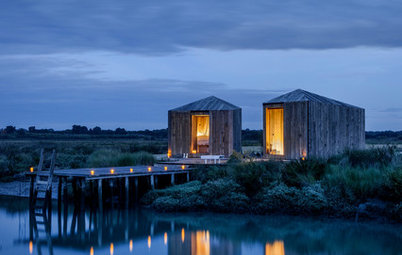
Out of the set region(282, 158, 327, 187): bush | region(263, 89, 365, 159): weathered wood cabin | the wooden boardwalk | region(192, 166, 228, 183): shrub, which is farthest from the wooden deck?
region(282, 158, 327, 187): bush

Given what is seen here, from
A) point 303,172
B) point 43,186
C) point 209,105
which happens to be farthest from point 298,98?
point 43,186

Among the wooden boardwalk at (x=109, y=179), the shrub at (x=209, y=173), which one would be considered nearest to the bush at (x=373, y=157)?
the shrub at (x=209, y=173)

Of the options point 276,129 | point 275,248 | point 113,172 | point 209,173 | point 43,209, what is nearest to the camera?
point 275,248

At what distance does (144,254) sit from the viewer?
9758 mm

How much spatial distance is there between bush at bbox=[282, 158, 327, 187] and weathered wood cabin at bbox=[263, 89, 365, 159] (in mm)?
2215

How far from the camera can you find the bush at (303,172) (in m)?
12.8

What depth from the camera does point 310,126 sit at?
15.9m

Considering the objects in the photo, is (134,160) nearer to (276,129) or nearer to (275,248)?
(276,129)

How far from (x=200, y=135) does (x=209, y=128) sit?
220cm

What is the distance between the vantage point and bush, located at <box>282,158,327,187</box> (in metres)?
12.8

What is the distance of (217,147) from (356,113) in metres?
5.05

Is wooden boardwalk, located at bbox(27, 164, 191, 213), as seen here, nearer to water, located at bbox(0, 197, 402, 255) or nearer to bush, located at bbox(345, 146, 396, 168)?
water, located at bbox(0, 197, 402, 255)

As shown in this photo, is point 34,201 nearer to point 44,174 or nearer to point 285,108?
point 44,174

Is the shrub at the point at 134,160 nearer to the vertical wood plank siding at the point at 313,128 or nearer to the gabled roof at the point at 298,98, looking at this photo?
the vertical wood plank siding at the point at 313,128
